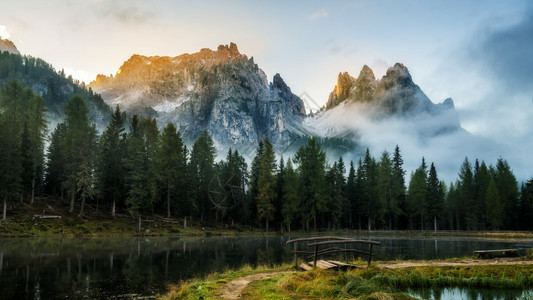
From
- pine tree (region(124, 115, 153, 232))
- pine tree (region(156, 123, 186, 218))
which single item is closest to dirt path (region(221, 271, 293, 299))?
pine tree (region(124, 115, 153, 232))

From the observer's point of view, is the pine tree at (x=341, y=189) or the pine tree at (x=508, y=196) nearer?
the pine tree at (x=341, y=189)

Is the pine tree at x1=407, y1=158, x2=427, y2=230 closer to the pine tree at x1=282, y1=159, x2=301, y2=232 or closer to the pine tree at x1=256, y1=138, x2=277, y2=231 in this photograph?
the pine tree at x1=282, y1=159, x2=301, y2=232

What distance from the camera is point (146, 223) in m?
63.5

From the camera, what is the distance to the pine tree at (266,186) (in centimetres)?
7774

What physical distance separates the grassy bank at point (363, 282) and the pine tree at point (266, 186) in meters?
58.1

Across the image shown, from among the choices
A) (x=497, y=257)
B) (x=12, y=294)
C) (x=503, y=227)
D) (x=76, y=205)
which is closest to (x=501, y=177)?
(x=503, y=227)

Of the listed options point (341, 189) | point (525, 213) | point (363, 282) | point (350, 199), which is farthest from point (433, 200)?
point (363, 282)

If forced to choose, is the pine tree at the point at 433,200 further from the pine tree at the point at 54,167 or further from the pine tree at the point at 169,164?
the pine tree at the point at 54,167

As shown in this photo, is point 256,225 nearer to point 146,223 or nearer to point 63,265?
point 146,223

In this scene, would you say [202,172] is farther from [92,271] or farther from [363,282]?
[363,282]

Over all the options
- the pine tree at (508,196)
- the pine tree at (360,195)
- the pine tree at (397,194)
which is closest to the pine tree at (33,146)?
the pine tree at (360,195)

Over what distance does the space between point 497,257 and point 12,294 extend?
27768 mm

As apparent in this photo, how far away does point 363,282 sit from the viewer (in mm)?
13789

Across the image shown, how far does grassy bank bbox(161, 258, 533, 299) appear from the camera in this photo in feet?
42.2
